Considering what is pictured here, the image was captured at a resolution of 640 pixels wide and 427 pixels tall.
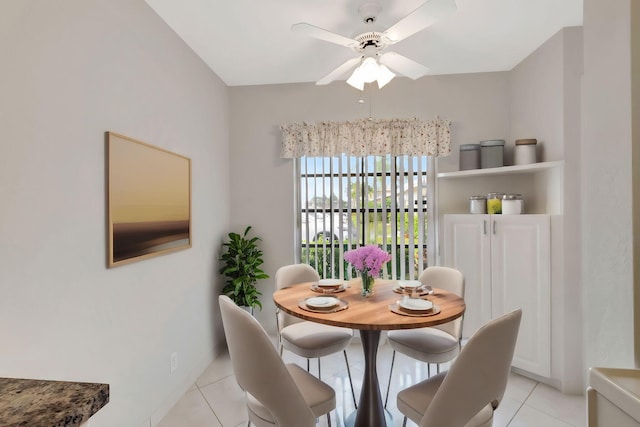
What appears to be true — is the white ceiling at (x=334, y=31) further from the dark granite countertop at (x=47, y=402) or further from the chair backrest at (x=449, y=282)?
the dark granite countertop at (x=47, y=402)

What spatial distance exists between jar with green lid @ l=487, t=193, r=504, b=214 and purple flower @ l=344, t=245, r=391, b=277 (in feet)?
4.54

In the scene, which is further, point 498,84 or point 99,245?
point 498,84

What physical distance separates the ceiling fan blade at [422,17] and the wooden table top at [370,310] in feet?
4.93

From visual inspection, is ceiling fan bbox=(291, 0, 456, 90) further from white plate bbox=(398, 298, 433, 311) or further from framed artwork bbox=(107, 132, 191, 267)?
white plate bbox=(398, 298, 433, 311)

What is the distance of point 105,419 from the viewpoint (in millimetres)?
1542

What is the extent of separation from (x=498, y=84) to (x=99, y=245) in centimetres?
355

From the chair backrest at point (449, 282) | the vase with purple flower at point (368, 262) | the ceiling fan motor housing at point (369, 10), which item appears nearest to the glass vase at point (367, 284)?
the vase with purple flower at point (368, 262)

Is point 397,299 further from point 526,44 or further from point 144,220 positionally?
point 526,44

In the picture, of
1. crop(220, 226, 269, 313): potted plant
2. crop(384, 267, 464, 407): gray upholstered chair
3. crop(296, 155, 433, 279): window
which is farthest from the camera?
crop(296, 155, 433, 279): window

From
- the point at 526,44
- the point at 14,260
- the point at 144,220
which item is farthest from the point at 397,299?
the point at 526,44

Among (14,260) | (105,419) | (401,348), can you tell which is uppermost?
(14,260)

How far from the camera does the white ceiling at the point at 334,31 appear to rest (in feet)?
6.50

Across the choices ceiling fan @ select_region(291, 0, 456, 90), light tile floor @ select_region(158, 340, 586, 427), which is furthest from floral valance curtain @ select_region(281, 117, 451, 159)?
light tile floor @ select_region(158, 340, 586, 427)

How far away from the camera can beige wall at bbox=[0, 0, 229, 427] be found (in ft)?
3.78
